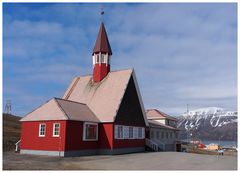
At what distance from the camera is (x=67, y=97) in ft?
114

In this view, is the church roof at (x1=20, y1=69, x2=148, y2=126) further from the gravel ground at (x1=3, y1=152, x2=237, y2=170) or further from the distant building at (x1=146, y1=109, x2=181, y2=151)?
the distant building at (x1=146, y1=109, x2=181, y2=151)

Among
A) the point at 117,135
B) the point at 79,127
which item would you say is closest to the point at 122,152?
the point at 117,135

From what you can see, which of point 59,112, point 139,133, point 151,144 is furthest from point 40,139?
point 151,144

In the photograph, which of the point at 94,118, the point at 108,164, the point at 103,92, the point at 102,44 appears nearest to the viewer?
the point at 108,164

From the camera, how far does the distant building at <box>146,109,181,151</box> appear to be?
132 feet

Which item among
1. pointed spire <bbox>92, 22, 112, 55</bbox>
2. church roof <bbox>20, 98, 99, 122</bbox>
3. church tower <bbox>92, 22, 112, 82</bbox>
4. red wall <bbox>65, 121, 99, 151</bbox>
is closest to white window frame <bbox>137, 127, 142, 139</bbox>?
church roof <bbox>20, 98, 99, 122</bbox>

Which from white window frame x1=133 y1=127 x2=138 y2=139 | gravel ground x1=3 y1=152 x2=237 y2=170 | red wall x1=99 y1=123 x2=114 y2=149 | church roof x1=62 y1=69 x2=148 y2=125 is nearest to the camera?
gravel ground x1=3 y1=152 x2=237 y2=170

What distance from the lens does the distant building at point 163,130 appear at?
40.2 meters

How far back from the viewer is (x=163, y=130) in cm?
4309

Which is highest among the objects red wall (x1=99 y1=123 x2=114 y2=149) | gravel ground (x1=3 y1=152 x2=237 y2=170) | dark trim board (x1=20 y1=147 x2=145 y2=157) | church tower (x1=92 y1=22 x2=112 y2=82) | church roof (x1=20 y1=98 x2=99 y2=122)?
church tower (x1=92 y1=22 x2=112 y2=82)

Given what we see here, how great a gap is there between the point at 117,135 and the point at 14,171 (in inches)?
620

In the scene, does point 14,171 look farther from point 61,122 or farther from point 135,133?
point 135,133

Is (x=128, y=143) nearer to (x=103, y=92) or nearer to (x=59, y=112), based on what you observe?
(x=103, y=92)

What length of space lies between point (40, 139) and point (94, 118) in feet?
17.4
